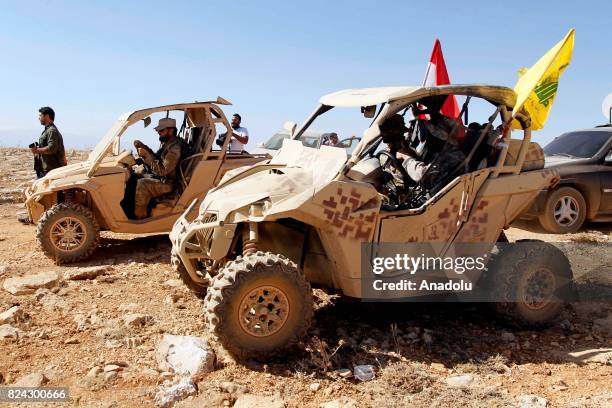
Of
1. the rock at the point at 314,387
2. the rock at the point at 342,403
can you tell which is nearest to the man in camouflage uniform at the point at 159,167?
the rock at the point at 314,387

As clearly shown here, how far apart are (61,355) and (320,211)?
7.76 ft

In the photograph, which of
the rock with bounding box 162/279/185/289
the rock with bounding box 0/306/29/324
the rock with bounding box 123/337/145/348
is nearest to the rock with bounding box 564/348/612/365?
the rock with bounding box 123/337/145/348

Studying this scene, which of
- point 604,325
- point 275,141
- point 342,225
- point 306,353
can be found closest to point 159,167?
point 342,225

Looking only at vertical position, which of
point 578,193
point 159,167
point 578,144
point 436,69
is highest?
point 436,69

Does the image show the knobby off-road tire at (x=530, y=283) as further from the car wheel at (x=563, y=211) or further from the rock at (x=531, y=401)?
the car wheel at (x=563, y=211)

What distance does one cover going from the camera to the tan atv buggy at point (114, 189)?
7.70 metres

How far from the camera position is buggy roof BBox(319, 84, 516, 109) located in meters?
5.19

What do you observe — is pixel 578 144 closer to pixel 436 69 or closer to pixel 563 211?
pixel 563 211

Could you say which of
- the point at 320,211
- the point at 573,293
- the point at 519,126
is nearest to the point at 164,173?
the point at 320,211

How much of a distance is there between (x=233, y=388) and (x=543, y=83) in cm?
401

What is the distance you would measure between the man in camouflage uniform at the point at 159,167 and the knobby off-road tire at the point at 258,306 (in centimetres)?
400

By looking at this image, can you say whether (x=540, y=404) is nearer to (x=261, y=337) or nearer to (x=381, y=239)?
(x=381, y=239)

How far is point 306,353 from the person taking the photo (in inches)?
191

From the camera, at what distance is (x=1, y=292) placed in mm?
6473
